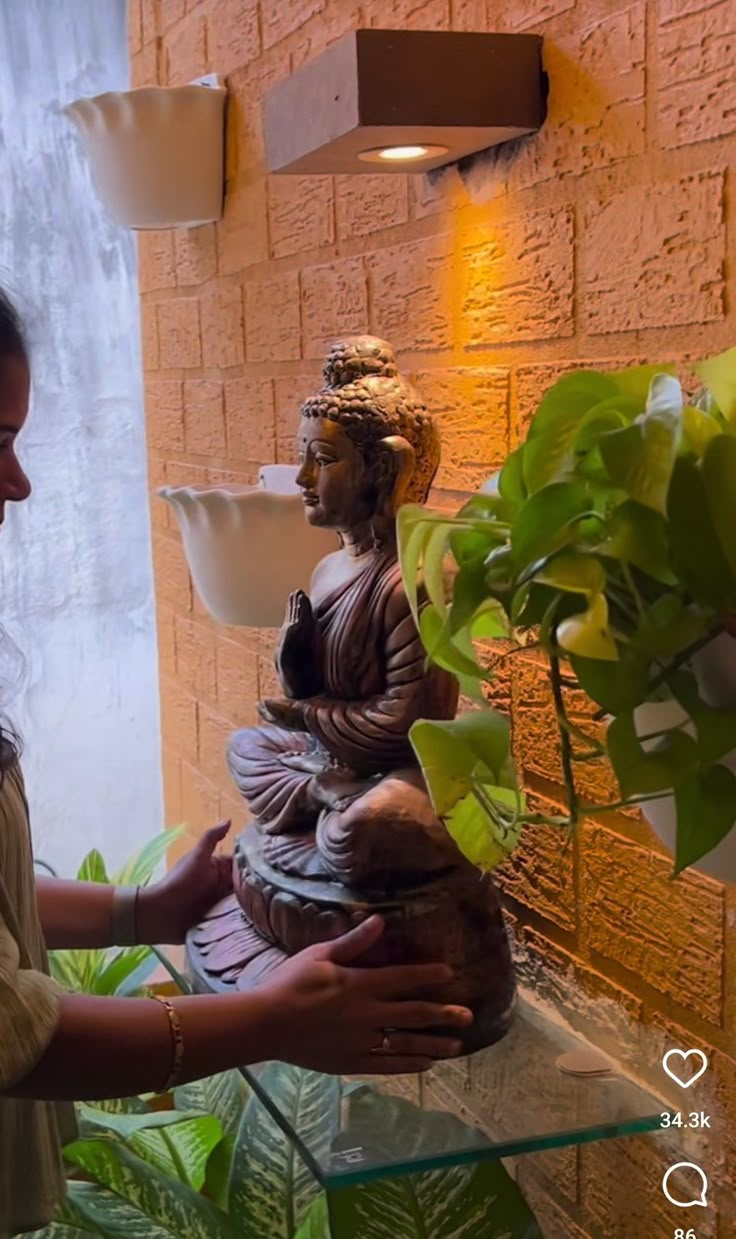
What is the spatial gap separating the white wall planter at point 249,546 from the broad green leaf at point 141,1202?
21.0 inches

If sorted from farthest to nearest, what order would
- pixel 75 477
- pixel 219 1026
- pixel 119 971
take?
pixel 75 477 < pixel 119 971 < pixel 219 1026

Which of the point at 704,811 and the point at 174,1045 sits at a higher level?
the point at 704,811

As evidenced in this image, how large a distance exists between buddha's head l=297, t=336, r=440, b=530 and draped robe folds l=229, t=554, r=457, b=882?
0.16 ft

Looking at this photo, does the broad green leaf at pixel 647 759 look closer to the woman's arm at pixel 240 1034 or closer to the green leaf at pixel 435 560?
the green leaf at pixel 435 560

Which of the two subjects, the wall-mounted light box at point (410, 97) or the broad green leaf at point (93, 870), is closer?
the wall-mounted light box at point (410, 97)

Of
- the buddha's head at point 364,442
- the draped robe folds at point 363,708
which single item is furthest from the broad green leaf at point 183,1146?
the buddha's head at point 364,442

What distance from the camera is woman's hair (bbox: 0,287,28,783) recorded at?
0.99m

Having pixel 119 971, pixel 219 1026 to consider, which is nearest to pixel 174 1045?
pixel 219 1026

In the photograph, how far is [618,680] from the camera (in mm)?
528

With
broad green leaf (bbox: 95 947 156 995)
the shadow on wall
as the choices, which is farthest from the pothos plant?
the shadow on wall

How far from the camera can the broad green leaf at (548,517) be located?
0.53 metres

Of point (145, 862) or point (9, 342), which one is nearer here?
point (9, 342)

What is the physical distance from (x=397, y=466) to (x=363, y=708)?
0.60 ft

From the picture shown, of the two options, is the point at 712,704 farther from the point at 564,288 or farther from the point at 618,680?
the point at 564,288
